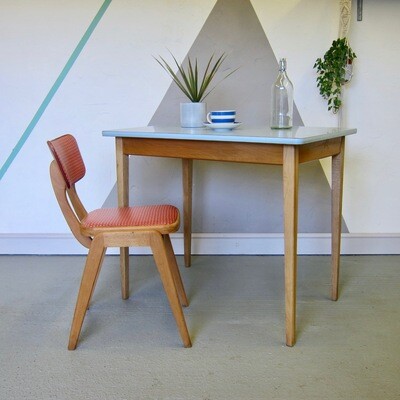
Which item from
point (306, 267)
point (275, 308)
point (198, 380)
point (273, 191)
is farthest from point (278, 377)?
point (273, 191)

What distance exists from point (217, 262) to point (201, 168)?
545mm

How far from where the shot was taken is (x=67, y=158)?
1.79 metres

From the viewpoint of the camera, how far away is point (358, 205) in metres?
2.73

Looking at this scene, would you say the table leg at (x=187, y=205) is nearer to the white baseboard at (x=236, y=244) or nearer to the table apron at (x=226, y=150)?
the white baseboard at (x=236, y=244)

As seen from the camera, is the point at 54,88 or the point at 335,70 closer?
the point at 335,70

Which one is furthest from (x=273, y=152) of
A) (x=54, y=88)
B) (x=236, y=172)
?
(x=54, y=88)

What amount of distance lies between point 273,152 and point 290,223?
257mm

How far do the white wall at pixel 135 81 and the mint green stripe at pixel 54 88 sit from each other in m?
0.02

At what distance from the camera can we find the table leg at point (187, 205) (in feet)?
8.24

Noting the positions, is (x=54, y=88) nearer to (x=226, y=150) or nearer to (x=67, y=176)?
(x=67, y=176)

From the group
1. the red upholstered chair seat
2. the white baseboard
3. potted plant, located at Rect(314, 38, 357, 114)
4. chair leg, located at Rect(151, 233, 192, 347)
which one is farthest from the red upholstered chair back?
potted plant, located at Rect(314, 38, 357, 114)

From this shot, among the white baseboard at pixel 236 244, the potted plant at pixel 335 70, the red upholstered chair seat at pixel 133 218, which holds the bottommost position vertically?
the white baseboard at pixel 236 244

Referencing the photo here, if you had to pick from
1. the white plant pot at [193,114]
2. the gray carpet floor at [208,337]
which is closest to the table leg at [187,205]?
the gray carpet floor at [208,337]

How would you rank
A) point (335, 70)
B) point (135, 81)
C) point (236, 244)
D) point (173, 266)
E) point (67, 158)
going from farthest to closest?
point (236, 244)
point (135, 81)
point (335, 70)
point (173, 266)
point (67, 158)
